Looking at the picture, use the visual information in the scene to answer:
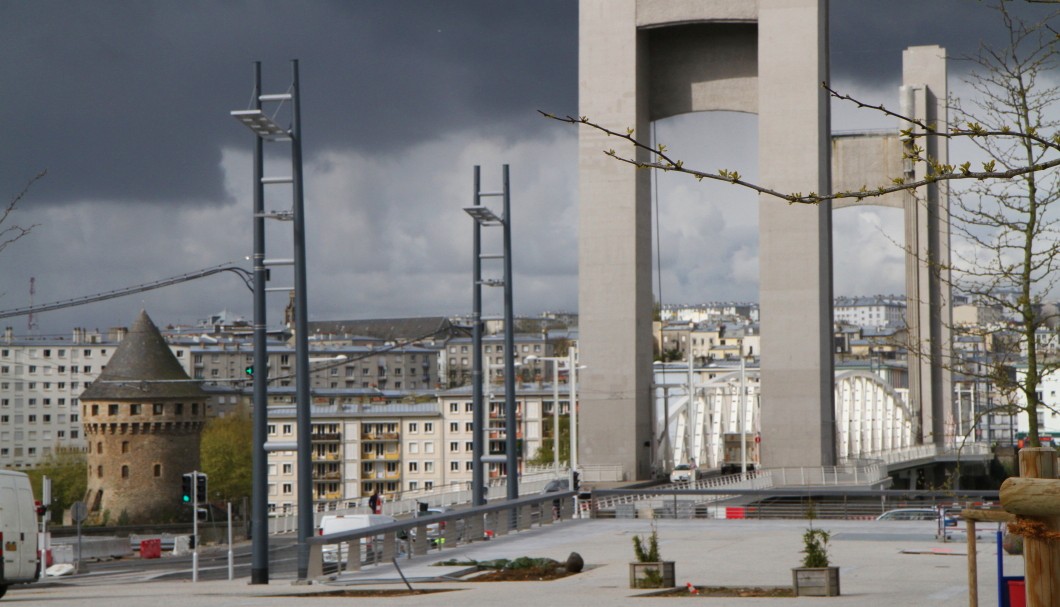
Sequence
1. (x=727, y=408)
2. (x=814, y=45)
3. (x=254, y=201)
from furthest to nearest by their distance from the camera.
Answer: (x=727, y=408) < (x=814, y=45) < (x=254, y=201)

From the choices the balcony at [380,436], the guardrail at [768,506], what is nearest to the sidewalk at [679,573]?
the guardrail at [768,506]

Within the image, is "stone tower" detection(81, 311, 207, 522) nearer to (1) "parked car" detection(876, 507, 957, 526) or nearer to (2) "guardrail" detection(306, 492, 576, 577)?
(2) "guardrail" detection(306, 492, 576, 577)

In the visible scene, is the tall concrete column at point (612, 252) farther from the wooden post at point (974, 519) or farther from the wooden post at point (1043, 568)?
the wooden post at point (1043, 568)

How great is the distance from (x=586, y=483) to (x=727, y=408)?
5476cm

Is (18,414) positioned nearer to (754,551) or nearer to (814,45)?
(814,45)

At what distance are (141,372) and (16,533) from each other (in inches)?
3191

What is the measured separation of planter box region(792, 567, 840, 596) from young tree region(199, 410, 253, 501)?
316 feet

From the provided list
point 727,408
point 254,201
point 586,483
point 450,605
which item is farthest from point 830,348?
point 727,408

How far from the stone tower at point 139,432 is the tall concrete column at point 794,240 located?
170 feet

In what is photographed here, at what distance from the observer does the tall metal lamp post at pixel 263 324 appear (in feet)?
67.4

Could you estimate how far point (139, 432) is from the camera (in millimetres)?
95312

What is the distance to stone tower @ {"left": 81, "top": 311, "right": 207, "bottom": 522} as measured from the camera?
9325 cm

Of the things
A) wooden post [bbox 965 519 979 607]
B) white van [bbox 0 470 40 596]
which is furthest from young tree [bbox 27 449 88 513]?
wooden post [bbox 965 519 979 607]

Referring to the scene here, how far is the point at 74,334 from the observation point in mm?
171625
